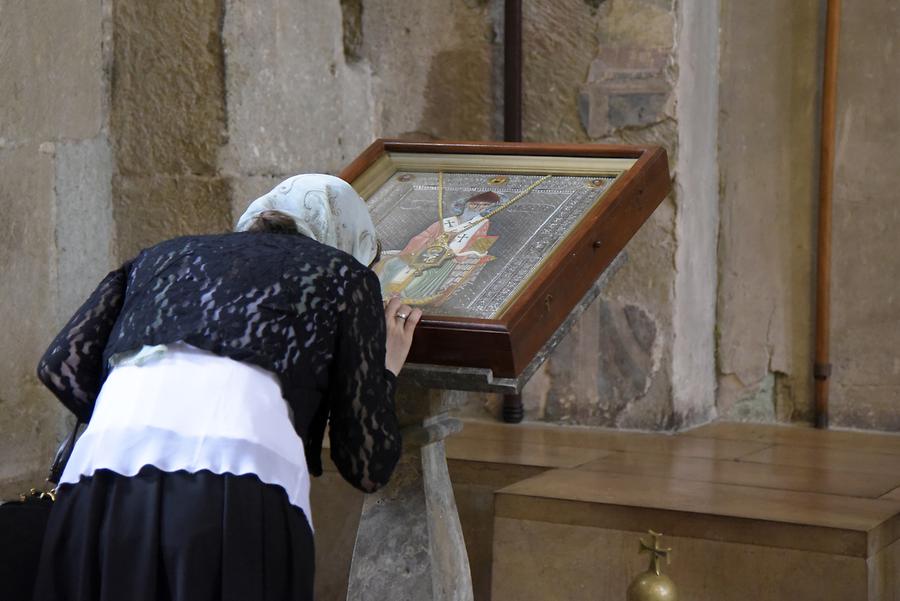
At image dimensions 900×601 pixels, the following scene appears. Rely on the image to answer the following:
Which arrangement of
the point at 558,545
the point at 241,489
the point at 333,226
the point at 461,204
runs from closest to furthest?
the point at 241,489, the point at 333,226, the point at 461,204, the point at 558,545

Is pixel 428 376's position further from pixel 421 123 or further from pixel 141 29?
pixel 421 123

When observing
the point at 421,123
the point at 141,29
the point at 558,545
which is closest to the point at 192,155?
the point at 141,29

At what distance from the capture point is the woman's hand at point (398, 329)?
8.11ft

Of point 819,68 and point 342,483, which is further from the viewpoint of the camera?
point 819,68

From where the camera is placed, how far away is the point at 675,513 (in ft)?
10.9

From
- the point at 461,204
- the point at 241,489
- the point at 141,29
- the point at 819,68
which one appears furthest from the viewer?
the point at 819,68

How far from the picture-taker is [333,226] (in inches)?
98.1

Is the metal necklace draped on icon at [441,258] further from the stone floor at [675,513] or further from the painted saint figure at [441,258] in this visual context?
the stone floor at [675,513]

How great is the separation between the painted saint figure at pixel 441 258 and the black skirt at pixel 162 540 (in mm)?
731

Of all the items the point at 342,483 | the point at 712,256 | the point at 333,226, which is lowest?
the point at 342,483

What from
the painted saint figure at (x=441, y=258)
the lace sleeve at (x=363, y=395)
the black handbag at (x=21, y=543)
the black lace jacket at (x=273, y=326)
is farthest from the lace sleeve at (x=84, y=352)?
the painted saint figure at (x=441, y=258)

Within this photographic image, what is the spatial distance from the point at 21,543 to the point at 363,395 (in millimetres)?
642

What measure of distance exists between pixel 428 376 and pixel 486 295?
0.23 metres

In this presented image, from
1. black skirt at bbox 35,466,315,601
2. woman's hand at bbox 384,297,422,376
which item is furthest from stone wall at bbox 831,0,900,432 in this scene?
black skirt at bbox 35,466,315,601
